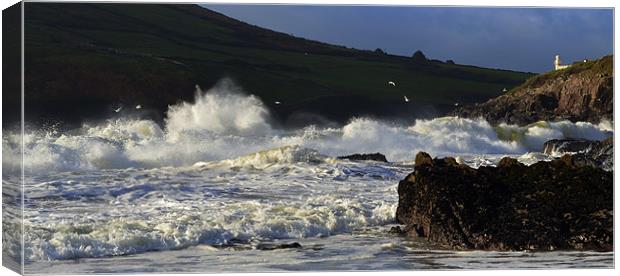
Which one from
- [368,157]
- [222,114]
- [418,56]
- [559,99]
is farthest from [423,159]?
[222,114]

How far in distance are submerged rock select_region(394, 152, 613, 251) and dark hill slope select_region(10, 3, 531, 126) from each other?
1004 mm

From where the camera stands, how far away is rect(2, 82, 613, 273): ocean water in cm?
1898

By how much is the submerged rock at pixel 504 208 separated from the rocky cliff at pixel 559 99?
0.79m

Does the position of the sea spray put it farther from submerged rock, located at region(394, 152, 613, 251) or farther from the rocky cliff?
the rocky cliff

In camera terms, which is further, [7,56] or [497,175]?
[497,175]

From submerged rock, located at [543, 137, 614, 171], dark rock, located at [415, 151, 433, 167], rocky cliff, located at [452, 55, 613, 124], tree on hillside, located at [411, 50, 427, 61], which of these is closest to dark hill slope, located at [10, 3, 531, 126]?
tree on hillside, located at [411, 50, 427, 61]

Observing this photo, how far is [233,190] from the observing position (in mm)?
19953

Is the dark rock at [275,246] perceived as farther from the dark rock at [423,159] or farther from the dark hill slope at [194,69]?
the dark rock at [423,159]

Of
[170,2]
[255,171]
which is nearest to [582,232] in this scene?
[255,171]

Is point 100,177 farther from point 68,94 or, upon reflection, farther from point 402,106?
point 402,106

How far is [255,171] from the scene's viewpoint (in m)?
20.0

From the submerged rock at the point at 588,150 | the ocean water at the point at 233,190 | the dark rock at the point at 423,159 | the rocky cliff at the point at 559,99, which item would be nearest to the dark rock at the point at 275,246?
the ocean water at the point at 233,190

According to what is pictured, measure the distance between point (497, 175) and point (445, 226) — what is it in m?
0.97

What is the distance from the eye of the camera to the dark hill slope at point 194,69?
19.3 metres
